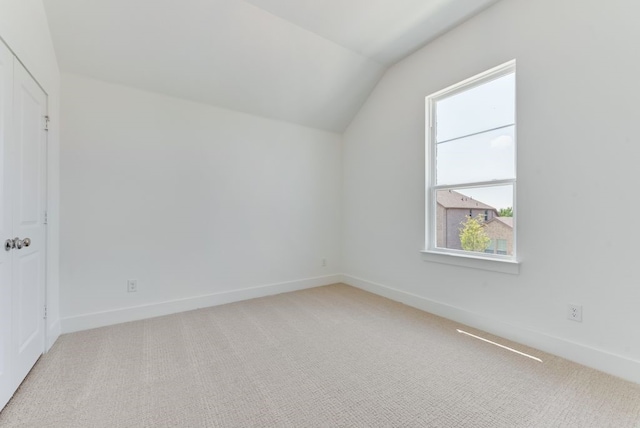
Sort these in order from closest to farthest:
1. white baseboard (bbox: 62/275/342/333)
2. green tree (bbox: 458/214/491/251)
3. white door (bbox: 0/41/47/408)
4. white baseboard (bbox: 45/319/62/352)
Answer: white door (bbox: 0/41/47/408), white baseboard (bbox: 45/319/62/352), white baseboard (bbox: 62/275/342/333), green tree (bbox: 458/214/491/251)

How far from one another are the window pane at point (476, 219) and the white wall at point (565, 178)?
162mm

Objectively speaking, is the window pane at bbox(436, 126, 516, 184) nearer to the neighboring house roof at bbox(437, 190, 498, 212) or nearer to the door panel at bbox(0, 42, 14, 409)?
the neighboring house roof at bbox(437, 190, 498, 212)

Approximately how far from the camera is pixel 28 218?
1.89m

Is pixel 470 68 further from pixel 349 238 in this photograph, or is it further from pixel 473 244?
pixel 349 238

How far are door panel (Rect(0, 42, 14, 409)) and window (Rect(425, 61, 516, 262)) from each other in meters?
3.37

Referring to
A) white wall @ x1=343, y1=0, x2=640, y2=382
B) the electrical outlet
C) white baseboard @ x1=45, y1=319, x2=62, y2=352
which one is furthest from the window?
white baseboard @ x1=45, y1=319, x2=62, y2=352

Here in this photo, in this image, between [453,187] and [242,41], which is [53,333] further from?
[453,187]

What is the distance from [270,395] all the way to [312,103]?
10.7 ft

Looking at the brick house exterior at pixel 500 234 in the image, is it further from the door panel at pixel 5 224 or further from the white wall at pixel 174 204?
the door panel at pixel 5 224

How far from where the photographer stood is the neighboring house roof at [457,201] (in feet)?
8.88

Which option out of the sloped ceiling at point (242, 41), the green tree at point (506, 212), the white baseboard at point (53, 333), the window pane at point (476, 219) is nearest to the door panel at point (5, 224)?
the white baseboard at point (53, 333)

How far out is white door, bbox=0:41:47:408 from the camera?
5.32 feet

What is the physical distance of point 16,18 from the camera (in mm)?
1702

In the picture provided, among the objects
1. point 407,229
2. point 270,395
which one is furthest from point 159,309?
point 407,229
